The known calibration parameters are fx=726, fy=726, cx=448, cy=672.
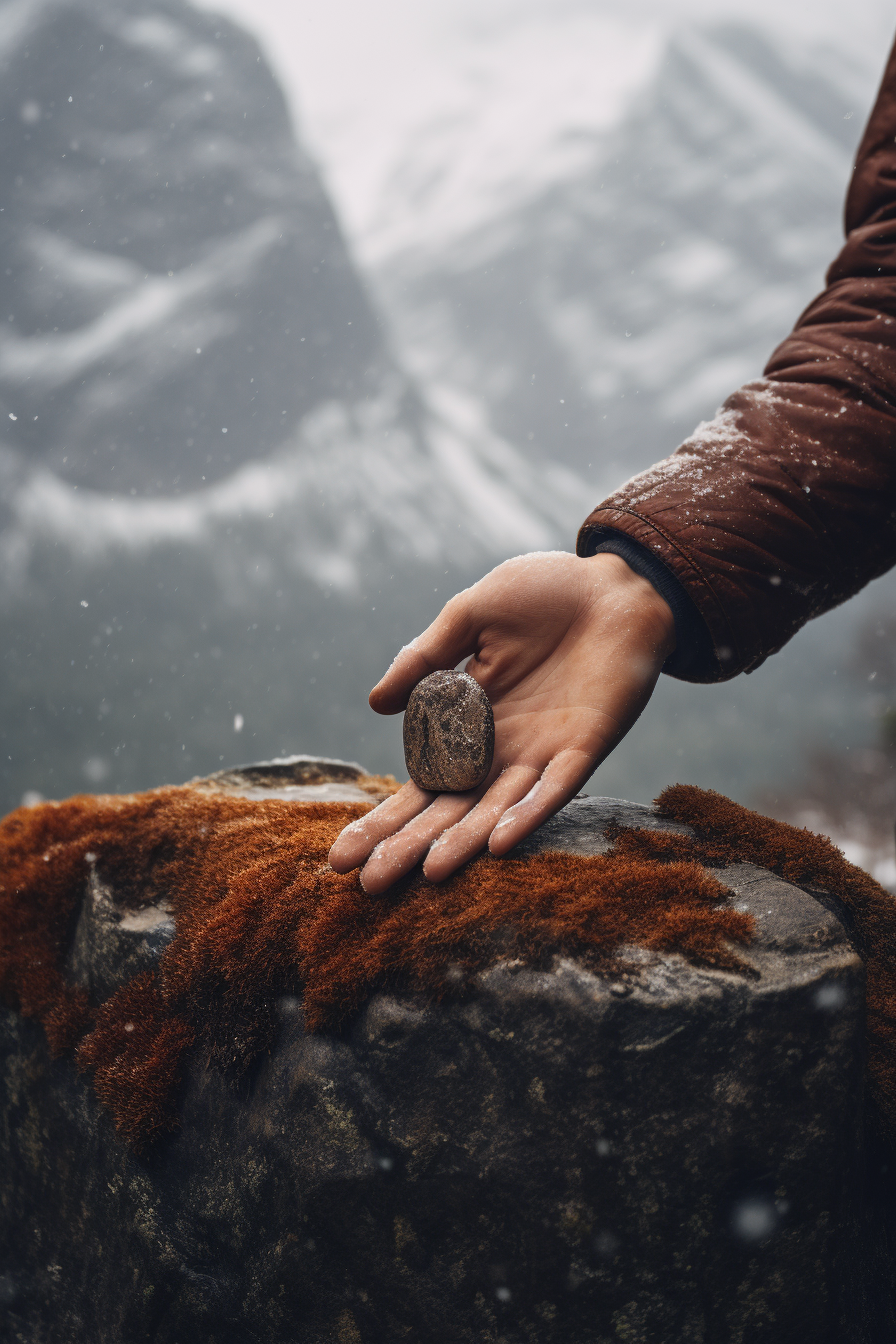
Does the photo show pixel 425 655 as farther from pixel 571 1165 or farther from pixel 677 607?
pixel 571 1165

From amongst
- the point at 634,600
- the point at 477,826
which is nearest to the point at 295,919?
the point at 477,826

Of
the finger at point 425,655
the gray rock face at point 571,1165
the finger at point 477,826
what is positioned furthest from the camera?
the finger at point 425,655

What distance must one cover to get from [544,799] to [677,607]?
0.78 m

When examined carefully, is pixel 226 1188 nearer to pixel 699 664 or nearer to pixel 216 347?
pixel 699 664

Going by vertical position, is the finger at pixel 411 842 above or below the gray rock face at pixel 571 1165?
above

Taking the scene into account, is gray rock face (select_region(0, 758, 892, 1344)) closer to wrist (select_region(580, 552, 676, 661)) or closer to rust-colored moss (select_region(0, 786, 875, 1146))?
rust-colored moss (select_region(0, 786, 875, 1146))

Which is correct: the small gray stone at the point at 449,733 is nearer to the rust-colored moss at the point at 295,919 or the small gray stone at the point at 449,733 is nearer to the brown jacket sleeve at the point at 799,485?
the rust-colored moss at the point at 295,919

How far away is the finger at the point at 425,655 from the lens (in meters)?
2.17

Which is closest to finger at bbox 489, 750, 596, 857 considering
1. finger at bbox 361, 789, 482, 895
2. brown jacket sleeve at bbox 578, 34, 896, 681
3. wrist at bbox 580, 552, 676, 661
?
finger at bbox 361, 789, 482, 895

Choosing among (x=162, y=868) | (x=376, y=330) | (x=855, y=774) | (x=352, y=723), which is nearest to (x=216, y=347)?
(x=376, y=330)

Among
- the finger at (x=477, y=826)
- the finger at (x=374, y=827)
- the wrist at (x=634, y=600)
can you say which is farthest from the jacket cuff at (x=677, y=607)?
the finger at (x=374, y=827)

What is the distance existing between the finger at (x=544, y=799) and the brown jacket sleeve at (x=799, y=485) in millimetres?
611

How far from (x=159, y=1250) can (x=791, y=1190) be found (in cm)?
159

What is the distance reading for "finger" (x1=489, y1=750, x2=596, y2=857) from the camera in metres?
1.92
